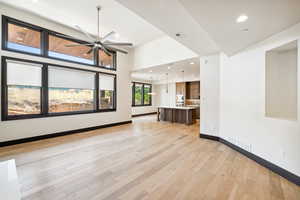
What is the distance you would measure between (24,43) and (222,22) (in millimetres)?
5356

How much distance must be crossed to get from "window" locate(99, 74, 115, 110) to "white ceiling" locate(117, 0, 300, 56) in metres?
4.26

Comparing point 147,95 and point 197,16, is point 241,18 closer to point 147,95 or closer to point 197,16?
point 197,16

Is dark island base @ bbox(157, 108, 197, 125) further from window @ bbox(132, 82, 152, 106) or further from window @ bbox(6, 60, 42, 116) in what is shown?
window @ bbox(6, 60, 42, 116)

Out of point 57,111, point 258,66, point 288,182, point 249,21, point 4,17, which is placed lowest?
point 288,182

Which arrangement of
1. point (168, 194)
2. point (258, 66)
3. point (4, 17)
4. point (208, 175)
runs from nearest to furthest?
1. point (168, 194)
2. point (208, 175)
3. point (258, 66)
4. point (4, 17)

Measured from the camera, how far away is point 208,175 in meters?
2.39

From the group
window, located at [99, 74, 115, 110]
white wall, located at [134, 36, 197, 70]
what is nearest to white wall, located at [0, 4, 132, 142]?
window, located at [99, 74, 115, 110]

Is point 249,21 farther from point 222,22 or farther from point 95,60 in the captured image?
point 95,60

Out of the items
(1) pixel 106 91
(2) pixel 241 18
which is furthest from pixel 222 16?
(1) pixel 106 91

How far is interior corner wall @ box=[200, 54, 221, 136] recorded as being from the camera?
433 cm

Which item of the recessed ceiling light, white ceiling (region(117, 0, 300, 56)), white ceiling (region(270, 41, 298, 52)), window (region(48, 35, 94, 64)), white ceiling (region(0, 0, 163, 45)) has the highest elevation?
white ceiling (region(0, 0, 163, 45))

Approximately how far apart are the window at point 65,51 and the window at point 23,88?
767 millimetres

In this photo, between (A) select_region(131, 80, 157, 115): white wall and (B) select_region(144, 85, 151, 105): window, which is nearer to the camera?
(A) select_region(131, 80, 157, 115): white wall

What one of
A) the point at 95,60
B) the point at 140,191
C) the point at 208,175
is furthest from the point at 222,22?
the point at 95,60
